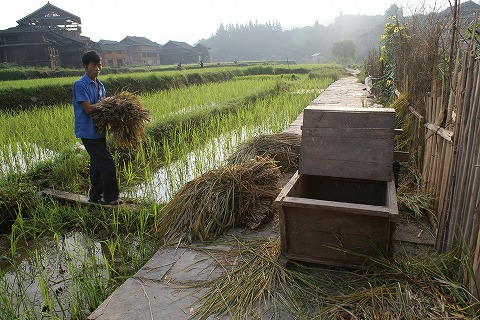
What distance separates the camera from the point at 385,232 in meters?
2.05

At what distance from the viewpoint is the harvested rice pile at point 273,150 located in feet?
15.2

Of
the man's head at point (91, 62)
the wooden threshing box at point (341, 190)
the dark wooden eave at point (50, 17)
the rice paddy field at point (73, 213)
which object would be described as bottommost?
the rice paddy field at point (73, 213)

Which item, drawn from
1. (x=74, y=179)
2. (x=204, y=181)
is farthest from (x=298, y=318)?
(x=74, y=179)

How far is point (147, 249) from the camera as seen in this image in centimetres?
299

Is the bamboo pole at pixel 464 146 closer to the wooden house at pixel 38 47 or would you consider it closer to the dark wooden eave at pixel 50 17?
the wooden house at pixel 38 47

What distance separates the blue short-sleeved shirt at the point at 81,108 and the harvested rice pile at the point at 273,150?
72.2 inches

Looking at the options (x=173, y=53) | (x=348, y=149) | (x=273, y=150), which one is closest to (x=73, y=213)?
(x=273, y=150)

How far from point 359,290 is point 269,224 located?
47.2 inches

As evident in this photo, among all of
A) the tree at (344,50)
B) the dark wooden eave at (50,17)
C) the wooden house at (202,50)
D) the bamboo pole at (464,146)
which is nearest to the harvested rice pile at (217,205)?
the bamboo pole at (464,146)

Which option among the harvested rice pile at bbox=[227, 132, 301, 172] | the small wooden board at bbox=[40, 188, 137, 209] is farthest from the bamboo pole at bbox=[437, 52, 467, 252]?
the small wooden board at bbox=[40, 188, 137, 209]

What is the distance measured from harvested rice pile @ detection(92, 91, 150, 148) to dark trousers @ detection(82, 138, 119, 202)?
179 mm

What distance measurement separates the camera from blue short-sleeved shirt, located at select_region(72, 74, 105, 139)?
335 cm

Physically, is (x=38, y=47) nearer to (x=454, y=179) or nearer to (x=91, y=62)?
(x=91, y=62)

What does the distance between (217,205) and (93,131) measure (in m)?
1.43
